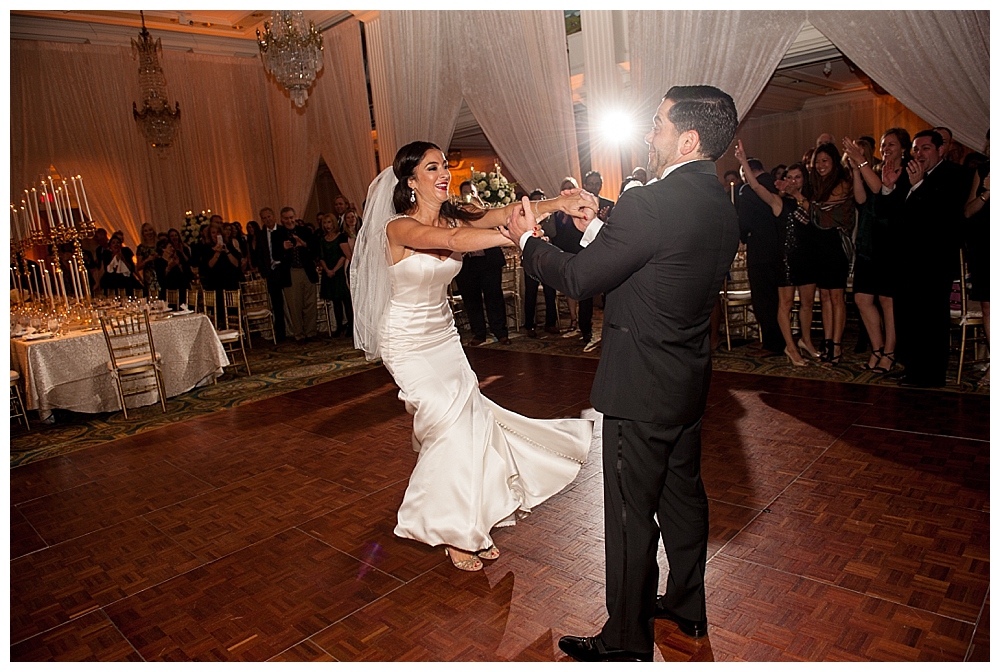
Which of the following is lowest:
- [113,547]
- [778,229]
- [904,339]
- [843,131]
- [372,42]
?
[113,547]

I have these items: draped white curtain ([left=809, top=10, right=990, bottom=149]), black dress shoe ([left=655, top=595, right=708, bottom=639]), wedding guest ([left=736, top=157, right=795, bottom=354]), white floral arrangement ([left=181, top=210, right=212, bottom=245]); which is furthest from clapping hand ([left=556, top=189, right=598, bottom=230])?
white floral arrangement ([left=181, top=210, right=212, bottom=245])

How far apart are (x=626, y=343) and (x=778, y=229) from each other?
14.4ft

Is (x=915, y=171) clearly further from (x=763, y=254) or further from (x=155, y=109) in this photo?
(x=155, y=109)

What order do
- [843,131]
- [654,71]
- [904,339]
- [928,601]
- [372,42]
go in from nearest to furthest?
[928,601]
[904,339]
[654,71]
[372,42]
[843,131]

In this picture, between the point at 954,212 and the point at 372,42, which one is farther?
the point at 372,42

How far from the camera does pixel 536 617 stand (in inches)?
99.7

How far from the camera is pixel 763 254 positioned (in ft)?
19.8

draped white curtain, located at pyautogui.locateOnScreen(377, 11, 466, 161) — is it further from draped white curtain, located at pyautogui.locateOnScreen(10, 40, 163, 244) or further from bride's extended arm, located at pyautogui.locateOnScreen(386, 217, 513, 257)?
bride's extended arm, located at pyautogui.locateOnScreen(386, 217, 513, 257)

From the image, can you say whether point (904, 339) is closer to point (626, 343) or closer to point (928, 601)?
point (928, 601)

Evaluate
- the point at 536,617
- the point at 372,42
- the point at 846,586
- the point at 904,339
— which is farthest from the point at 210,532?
the point at 372,42

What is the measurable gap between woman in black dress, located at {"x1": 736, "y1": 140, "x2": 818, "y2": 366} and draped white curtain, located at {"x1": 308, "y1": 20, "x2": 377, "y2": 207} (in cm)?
689

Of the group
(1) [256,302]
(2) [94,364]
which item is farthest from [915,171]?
(1) [256,302]

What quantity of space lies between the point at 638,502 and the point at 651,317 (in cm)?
54

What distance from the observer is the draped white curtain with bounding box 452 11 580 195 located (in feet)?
25.8
